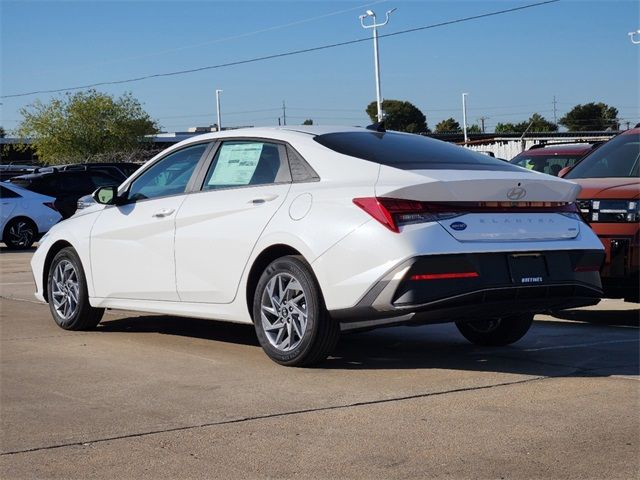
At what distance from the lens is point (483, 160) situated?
707 centimetres

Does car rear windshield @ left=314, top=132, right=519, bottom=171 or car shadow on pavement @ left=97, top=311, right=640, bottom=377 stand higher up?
car rear windshield @ left=314, top=132, right=519, bottom=171

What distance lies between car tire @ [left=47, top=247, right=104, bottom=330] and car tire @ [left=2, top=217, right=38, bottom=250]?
508 inches

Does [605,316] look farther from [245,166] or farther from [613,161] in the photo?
[245,166]

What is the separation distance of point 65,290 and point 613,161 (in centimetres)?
499

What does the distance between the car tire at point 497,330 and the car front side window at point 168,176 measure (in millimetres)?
2306

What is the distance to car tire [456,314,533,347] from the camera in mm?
7562

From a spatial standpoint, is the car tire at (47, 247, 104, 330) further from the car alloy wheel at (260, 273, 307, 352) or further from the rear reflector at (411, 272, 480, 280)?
the rear reflector at (411, 272, 480, 280)

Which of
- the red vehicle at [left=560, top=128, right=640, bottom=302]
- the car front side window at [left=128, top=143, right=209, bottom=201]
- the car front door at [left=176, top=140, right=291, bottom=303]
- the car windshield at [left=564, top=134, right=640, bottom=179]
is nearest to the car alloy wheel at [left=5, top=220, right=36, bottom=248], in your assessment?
the car front side window at [left=128, top=143, right=209, bottom=201]

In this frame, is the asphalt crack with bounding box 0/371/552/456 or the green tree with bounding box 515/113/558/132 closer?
the asphalt crack with bounding box 0/371/552/456

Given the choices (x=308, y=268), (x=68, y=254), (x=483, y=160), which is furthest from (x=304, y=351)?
(x=68, y=254)

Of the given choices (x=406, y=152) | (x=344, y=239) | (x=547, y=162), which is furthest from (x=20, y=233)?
(x=344, y=239)

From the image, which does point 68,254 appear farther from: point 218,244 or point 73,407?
point 73,407

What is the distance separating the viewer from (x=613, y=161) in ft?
31.6

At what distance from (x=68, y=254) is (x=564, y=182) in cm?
419
